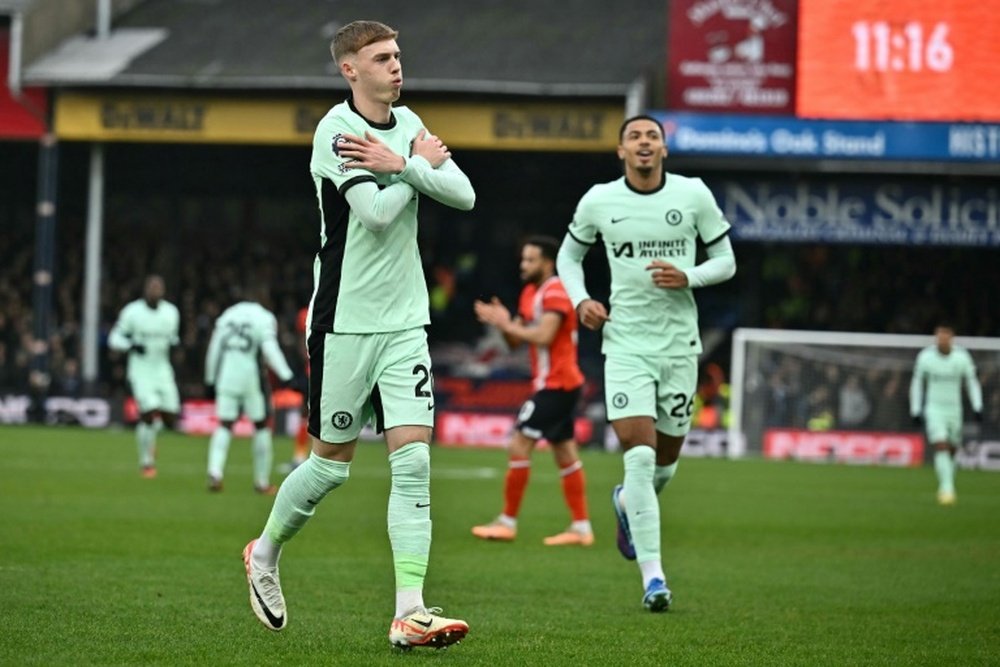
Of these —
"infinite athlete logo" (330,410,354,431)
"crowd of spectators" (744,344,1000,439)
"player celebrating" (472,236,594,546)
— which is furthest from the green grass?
"crowd of spectators" (744,344,1000,439)

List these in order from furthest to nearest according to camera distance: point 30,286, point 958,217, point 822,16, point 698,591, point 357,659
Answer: point 30,286 < point 958,217 < point 822,16 < point 698,591 < point 357,659

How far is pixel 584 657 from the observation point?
25.6ft

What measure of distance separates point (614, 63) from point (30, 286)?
1296cm

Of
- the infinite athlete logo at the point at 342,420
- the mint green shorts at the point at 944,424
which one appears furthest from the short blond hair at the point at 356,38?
the mint green shorts at the point at 944,424

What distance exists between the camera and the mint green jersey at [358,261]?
7.73 meters

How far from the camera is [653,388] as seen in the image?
1030 centimetres

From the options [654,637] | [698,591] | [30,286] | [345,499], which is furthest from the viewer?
[30,286]

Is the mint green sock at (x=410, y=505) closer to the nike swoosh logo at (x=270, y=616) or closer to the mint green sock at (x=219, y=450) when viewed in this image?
the nike swoosh logo at (x=270, y=616)

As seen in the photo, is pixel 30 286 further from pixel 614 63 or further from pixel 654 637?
pixel 654 637

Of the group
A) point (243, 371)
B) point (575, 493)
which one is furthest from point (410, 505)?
point (243, 371)

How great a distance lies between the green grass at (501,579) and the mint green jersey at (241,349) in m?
1.13

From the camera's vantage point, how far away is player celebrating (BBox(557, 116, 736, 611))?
1020 cm

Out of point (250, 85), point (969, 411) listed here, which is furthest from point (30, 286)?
point (969, 411)

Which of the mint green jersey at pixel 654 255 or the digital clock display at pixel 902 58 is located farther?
the digital clock display at pixel 902 58
